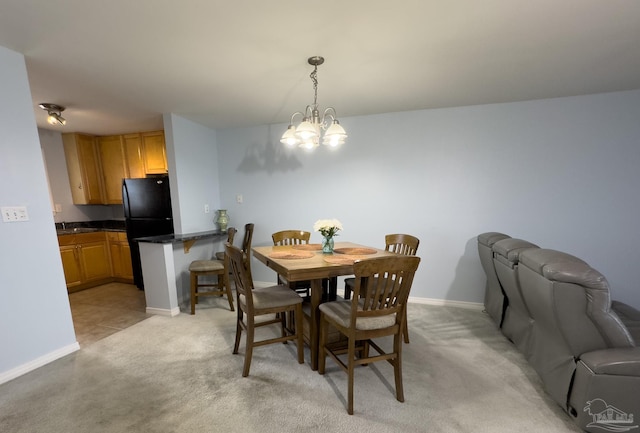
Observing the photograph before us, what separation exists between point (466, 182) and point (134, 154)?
4635mm

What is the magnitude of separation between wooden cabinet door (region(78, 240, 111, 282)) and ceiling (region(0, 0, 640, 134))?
2042 millimetres

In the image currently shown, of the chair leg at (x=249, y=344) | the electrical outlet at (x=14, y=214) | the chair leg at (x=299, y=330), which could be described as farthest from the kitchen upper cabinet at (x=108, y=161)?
the chair leg at (x=299, y=330)

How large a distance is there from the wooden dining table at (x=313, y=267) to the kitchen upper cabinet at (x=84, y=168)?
3481 millimetres

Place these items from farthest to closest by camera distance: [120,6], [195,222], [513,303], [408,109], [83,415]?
[195,222] < [408,109] < [513,303] < [83,415] < [120,6]

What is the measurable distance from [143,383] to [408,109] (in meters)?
3.50

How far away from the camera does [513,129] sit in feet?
8.98

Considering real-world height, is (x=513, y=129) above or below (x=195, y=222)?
above

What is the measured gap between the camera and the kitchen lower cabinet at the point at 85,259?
11.4 ft

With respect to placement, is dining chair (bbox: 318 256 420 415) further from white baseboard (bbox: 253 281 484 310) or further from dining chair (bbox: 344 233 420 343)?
white baseboard (bbox: 253 281 484 310)

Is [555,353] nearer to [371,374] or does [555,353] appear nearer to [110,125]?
[371,374]

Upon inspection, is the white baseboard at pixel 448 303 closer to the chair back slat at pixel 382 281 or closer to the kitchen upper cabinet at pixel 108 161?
the chair back slat at pixel 382 281

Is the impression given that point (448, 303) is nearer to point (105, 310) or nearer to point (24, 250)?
point (24, 250)

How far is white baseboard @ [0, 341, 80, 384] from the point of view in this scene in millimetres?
1742

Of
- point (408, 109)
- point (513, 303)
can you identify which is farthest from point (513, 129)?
point (513, 303)
